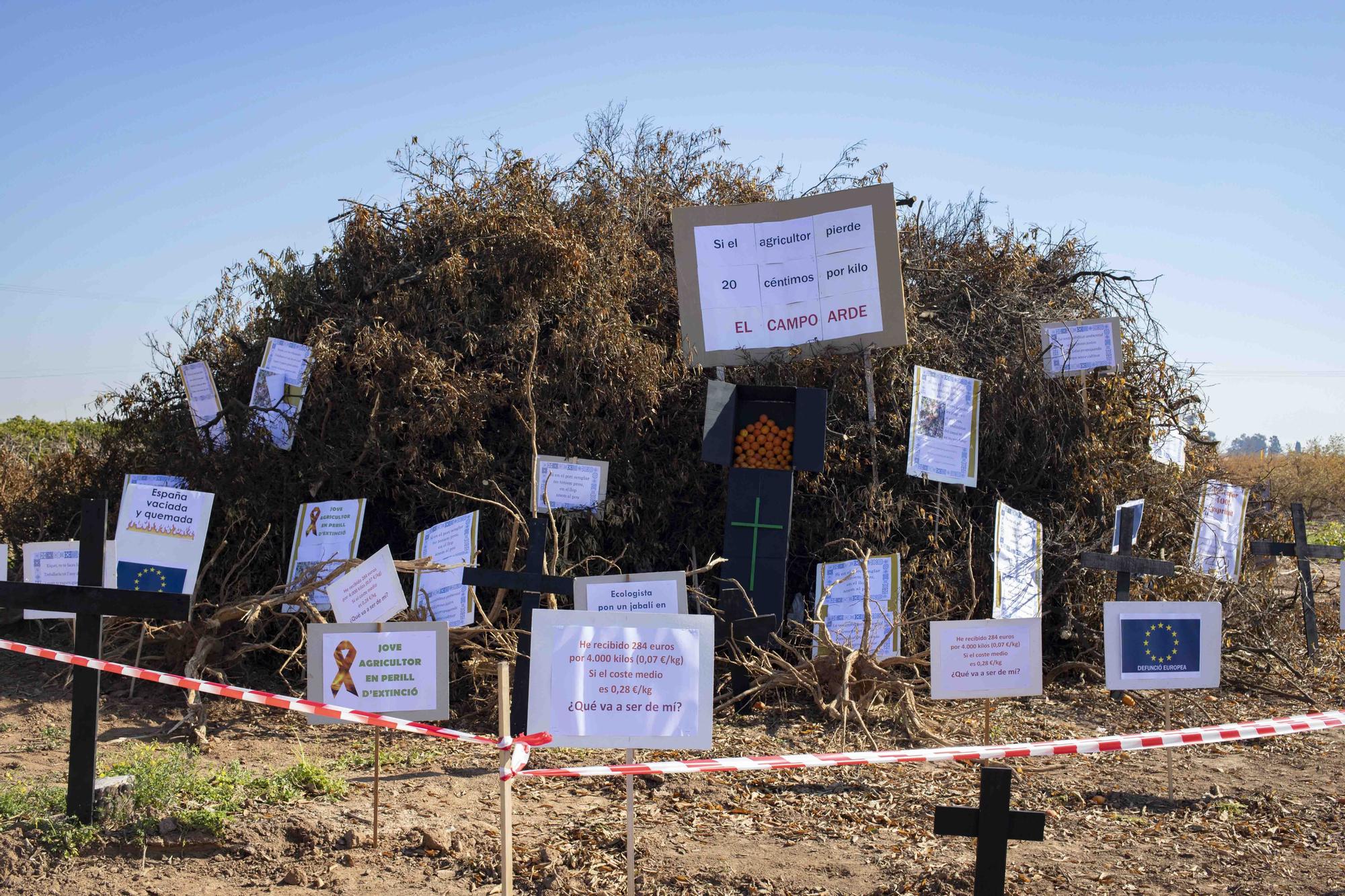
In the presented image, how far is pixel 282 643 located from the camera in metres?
7.86

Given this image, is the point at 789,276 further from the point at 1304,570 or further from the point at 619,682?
the point at 1304,570

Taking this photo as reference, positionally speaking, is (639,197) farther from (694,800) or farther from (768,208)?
(694,800)

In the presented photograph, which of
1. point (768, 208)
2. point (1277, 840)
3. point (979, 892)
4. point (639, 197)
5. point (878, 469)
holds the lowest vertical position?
point (1277, 840)

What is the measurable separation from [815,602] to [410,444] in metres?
3.37

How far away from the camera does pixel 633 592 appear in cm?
593

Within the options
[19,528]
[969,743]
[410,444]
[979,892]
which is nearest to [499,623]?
[410,444]

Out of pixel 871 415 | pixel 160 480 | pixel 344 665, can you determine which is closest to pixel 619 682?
pixel 344 665

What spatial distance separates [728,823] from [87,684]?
2.97 metres

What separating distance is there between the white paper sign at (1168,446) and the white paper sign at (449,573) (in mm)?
6493

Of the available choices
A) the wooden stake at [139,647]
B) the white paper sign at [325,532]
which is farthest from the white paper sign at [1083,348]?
the wooden stake at [139,647]

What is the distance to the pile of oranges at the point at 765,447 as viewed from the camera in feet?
25.0

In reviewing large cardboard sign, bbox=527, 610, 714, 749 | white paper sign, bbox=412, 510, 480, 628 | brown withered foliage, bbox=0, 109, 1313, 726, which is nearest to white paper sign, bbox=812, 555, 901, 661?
brown withered foliage, bbox=0, 109, 1313, 726

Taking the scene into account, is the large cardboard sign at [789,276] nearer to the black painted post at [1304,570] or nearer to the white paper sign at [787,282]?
the white paper sign at [787,282]

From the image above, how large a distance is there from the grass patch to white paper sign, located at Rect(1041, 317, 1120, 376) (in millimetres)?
7048
